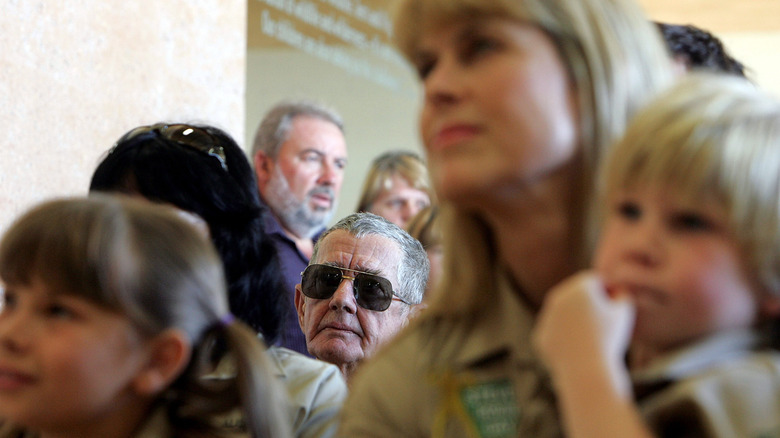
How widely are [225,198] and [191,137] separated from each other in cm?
16

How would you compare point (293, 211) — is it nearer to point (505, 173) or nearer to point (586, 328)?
point (505, 173)

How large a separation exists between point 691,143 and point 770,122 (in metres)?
0.10

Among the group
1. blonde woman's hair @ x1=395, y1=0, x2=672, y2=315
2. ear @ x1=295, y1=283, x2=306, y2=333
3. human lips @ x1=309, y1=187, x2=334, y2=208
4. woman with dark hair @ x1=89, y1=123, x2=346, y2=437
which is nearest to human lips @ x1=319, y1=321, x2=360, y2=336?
ear @ x1=295, y1=283, x2=306, y2=333

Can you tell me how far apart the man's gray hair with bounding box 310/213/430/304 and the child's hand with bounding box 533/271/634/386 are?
1.38 metres

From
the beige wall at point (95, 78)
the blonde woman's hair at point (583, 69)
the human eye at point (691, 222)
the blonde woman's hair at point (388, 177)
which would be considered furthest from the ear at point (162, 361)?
the blonde woman's hair at point (388, 177)

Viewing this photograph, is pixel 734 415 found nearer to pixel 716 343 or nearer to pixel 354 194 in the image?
pixel 716 343

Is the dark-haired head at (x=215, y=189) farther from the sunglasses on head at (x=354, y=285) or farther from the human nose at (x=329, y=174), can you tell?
the human nose at (x=329, y=174)

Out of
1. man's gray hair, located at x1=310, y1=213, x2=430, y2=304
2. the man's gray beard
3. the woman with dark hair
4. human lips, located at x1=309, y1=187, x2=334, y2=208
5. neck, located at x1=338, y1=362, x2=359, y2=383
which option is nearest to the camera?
the woman with dark hair

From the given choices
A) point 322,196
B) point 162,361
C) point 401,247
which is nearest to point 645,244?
point 162,361

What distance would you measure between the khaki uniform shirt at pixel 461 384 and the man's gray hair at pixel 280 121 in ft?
9.37

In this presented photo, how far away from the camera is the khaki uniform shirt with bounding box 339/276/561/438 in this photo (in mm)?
1017

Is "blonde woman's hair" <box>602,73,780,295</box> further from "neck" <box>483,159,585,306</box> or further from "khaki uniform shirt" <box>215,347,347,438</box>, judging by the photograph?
"khaki uniform shirt" <box>215,347,347,438</box>

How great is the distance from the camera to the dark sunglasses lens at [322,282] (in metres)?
2.19

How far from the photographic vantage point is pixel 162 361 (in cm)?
129
